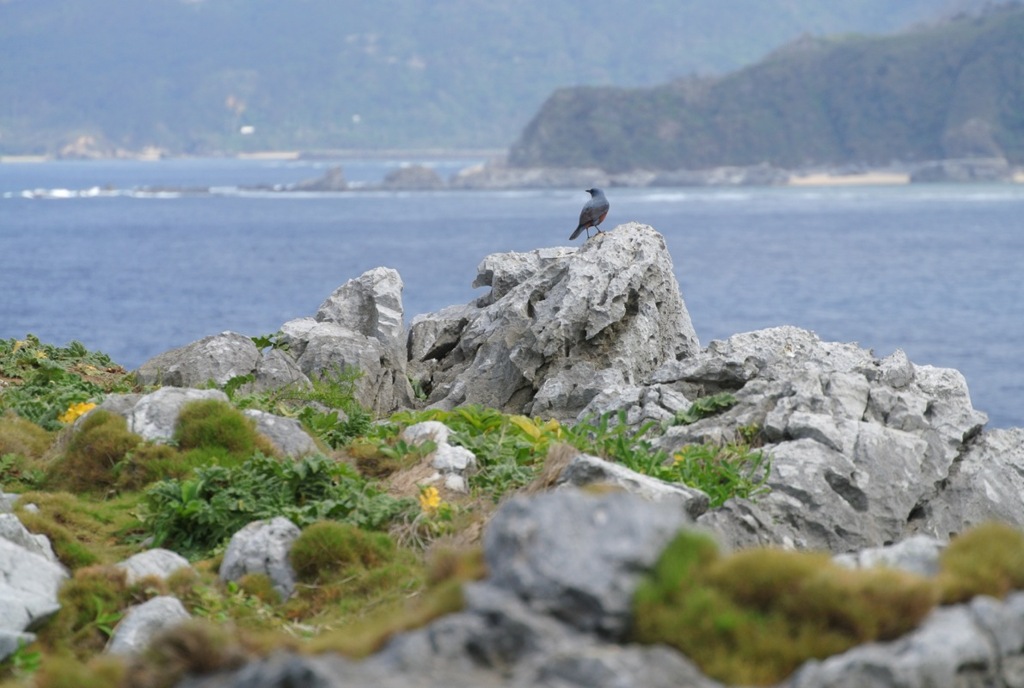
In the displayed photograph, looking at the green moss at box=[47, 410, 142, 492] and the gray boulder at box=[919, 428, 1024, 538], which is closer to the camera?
the green moss at box=[47, 410, 142, 492]

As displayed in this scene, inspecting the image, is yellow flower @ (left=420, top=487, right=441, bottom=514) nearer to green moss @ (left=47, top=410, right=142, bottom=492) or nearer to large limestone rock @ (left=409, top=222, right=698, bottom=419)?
green moss @ (left=47, top=410, right=142, bottom=492)

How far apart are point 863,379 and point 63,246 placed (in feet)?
427

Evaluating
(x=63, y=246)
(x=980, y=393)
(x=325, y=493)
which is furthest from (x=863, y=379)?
(x=63, y=246)

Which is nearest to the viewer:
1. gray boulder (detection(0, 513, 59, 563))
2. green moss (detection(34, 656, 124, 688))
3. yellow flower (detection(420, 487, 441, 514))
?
green moss (detection(34, 656, 124, 688))

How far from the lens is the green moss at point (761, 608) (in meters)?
6.05

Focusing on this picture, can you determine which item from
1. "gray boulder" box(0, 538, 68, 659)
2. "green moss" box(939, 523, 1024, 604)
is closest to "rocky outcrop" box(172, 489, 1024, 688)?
"green moss" box(939, 523, 1024, 604)

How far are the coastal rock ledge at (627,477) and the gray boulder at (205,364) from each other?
44 mm

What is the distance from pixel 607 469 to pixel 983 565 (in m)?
4.93

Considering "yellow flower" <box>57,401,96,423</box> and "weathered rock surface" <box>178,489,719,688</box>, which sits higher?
"weathered rock surface" <box>178,489,719,688</box>

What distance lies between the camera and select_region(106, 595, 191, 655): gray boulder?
29.8 ft

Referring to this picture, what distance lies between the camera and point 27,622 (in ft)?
30.9

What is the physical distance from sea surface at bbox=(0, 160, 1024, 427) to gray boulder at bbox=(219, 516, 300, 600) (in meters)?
44.9

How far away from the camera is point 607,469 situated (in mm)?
11453

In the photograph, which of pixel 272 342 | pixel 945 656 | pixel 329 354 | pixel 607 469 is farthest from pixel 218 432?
pixel 945 656
